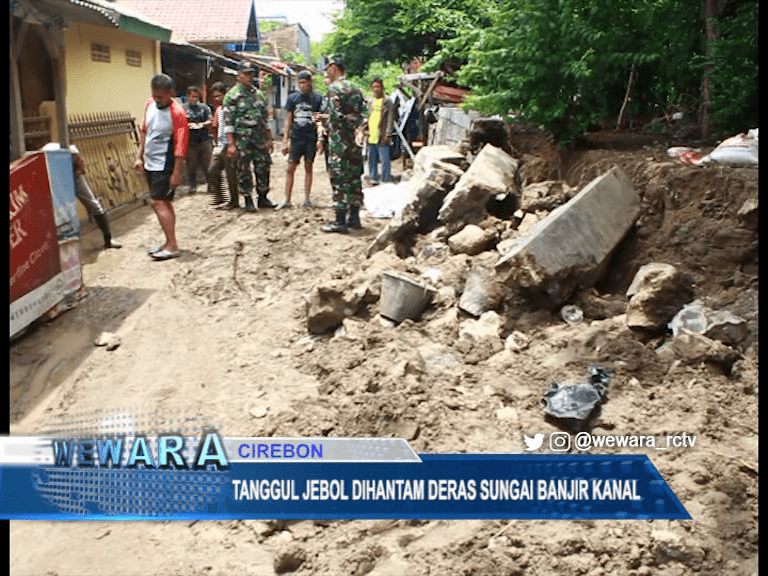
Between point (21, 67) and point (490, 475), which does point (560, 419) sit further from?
point (21, 67)

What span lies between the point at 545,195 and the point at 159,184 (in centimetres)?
338

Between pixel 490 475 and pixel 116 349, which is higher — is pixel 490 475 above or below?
above

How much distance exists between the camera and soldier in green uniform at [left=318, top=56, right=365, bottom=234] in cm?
774

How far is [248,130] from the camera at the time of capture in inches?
349

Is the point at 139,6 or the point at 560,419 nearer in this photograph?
the point at 560,419

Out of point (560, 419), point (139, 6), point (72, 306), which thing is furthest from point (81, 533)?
point (139, 6)

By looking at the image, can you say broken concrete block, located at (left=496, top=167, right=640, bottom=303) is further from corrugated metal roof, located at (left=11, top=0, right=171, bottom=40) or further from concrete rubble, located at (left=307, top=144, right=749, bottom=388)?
corrugated metal roof, located at (left=11, top=0, right=171, bottom=40)

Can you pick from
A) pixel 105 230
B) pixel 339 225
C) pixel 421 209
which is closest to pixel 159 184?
pixel 105 230

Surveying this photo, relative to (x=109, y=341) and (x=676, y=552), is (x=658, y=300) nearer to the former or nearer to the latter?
(x=676, y=552)

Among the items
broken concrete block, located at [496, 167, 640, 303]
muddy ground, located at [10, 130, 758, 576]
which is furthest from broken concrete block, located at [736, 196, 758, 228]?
broken concrete block, located at [496, 167, 640, 303]

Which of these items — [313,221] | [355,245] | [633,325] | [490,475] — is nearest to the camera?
[490,475]

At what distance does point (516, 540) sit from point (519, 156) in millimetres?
5268

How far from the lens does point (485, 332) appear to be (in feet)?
14.5

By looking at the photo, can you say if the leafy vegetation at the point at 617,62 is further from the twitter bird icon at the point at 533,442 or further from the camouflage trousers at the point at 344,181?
the twitter bird icon at the point at 533,442
